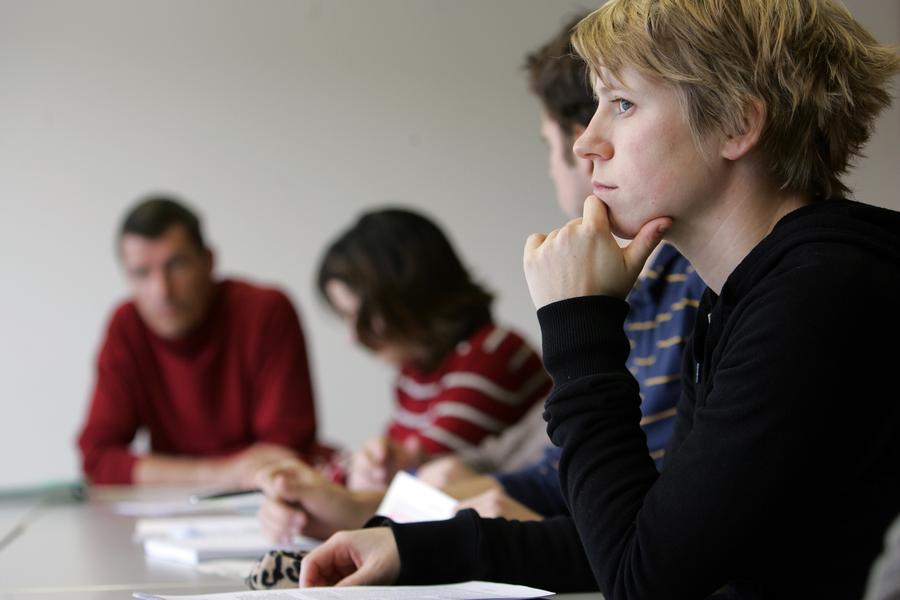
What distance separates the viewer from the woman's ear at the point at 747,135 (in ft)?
2.94

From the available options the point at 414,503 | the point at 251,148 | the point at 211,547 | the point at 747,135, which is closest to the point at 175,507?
the point at 211,547

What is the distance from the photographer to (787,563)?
2.65 feet

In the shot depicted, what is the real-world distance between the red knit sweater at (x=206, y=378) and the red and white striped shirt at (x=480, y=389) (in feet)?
1.90

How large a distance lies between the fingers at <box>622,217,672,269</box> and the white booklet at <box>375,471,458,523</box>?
0.48 metres

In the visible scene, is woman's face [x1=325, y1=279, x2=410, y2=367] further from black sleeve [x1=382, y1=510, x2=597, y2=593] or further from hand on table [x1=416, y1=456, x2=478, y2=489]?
black sleeve [x1=382, y1=510, x2=597, y2=593]

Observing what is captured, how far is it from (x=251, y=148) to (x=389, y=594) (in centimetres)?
328

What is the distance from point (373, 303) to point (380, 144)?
67.4 inches

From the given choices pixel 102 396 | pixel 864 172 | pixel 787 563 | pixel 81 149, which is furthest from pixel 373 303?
pixel 81 149

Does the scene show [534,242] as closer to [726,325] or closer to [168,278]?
[726,325]

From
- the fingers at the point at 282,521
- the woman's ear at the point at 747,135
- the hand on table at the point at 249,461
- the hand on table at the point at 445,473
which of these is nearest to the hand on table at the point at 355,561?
the fingers at the point at 282,521

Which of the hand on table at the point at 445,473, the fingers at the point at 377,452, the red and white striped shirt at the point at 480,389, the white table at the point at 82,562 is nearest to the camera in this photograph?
the white table at the point at 82,562

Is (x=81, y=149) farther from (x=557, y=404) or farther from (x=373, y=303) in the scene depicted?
(x=557, y=404)

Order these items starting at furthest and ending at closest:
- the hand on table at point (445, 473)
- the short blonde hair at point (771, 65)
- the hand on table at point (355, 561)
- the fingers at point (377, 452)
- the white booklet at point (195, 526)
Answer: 1. the fingers at point (377, 452)
2. the hand on table at point (445, 473)
3. the white booklet at point (195, 526)
4. the hand on table at point (355, 561)
5. the short blonde hair at point (771, 65)

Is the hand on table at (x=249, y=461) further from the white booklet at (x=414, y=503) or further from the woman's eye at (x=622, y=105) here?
the woman's eye at (x=622, y=105)
